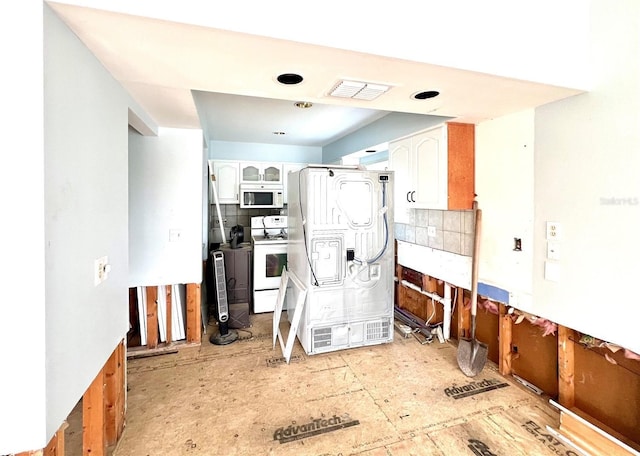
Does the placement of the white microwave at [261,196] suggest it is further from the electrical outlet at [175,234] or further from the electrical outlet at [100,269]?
the electrical outlet at [100,269]

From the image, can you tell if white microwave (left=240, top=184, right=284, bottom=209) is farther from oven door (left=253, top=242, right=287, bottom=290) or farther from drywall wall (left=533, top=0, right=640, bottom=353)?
drywall wall (left=533, top=0, right=640, bottom=353)

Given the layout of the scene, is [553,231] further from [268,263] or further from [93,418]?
[268,263]

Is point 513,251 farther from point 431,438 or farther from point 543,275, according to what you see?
point 431,438

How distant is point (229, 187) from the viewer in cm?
458

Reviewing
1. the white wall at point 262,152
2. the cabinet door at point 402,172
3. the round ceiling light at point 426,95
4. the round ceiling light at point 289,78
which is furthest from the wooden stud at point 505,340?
the white wall at point 262,152

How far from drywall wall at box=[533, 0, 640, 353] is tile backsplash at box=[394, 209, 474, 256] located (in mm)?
772


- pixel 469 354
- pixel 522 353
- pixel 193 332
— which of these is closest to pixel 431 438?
pixel 469 354

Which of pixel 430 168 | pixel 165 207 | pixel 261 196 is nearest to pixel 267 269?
pixel 261 196

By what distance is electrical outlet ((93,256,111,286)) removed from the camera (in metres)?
1.42

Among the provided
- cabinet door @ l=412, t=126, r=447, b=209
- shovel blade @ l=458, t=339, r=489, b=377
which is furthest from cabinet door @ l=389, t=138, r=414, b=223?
shovel blade @ l=458, t=339, r=489, b=377

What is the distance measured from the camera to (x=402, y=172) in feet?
10.8

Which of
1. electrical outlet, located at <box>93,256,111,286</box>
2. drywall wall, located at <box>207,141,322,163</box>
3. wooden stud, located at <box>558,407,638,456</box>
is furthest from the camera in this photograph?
drywall wall, located at <box>207,141,322,163</box>

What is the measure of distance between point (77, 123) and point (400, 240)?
3496 mm

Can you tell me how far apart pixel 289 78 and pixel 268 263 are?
2861 millimetres
